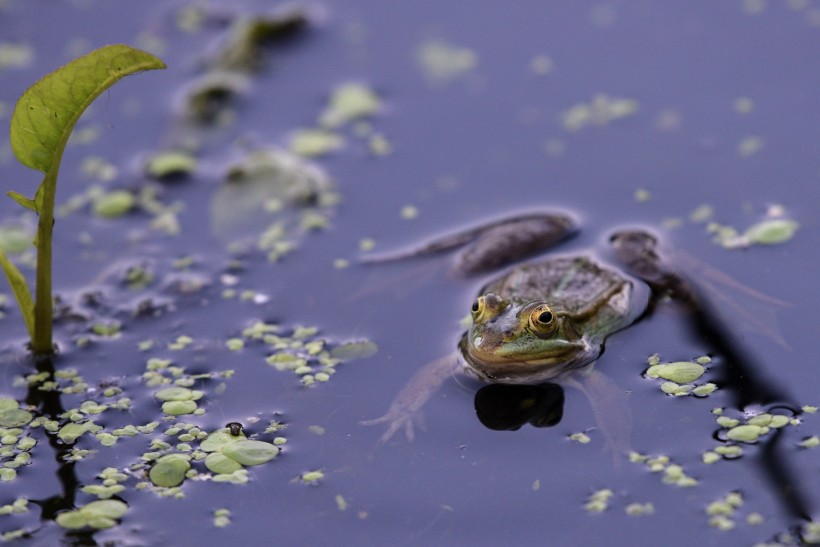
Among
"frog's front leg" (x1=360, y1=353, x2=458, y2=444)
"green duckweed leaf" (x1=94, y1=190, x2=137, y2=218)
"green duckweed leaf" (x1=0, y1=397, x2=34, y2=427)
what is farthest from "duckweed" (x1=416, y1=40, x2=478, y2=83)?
"green duckweed leaf" (x1=0, y1=397, x2=34, y2=427)

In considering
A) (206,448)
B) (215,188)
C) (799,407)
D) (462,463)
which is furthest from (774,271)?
(215,188)

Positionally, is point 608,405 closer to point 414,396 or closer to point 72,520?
point 414,396

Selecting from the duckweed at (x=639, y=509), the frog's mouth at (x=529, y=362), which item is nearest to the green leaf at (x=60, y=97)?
the frog's mouth at (x=529, y=362)

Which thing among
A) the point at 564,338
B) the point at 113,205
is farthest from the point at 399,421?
the point at 113,205

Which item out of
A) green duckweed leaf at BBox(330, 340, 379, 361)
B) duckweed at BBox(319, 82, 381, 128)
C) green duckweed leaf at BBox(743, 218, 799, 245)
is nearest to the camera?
green duckweed leaf at BBox(330, 340, 379, 361)

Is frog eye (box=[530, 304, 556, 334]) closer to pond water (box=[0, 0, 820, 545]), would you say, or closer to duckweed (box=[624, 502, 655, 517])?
pond water (box=[0, 0, 820, 545])

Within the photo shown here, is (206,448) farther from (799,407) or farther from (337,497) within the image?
(799,407)

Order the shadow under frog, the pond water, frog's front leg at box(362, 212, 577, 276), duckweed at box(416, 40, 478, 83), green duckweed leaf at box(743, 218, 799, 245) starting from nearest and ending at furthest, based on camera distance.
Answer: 1. the pond water
2. the shadow under frog
3. green duckweed leaf at box(743, 218, 799, 245)
4. frog's front leg at box(362, 212, 577, 276)
5. duckweed at box(416, 40, 478, 83)
